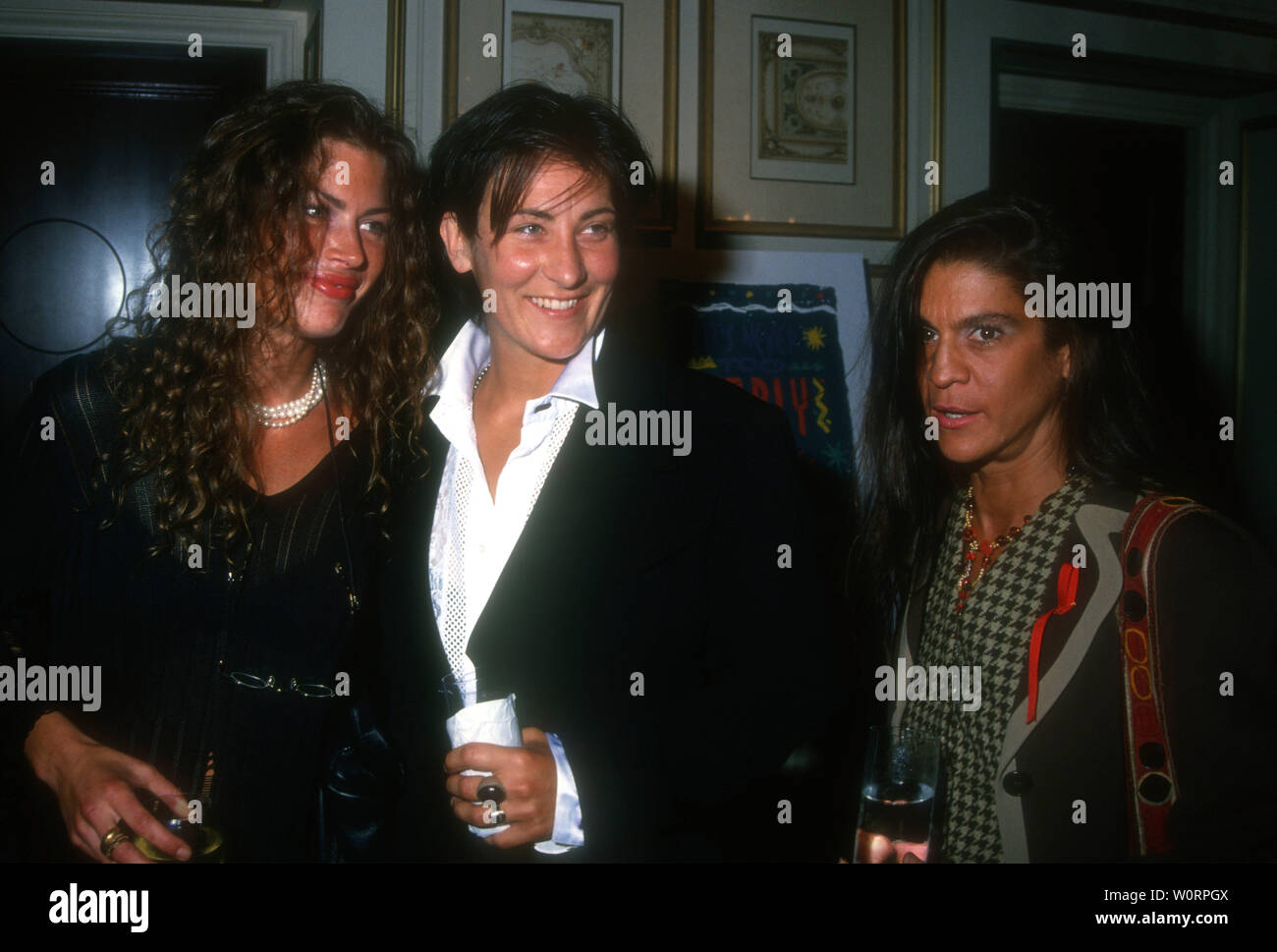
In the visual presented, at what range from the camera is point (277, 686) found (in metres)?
1.06

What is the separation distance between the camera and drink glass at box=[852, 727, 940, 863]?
95 centimetres

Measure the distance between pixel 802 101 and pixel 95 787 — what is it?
1865 millimetres

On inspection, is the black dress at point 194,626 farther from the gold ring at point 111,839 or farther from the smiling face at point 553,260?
the smiling face at point 553,260

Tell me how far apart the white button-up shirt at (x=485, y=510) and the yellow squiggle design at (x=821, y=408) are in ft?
3.03

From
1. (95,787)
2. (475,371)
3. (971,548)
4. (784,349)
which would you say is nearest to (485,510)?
(475,371)

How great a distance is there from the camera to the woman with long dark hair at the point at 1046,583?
3.15ft

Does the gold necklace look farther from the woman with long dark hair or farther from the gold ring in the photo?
the gold ring

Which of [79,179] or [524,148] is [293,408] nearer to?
[524,148]

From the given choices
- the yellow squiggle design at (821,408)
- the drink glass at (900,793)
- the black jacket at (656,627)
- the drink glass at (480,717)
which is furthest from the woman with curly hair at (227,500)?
the yellow squiggle design at (821,408)

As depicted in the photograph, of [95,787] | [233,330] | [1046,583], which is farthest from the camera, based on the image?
[233,330]

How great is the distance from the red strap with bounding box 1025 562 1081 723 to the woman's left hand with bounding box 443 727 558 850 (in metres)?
0.59

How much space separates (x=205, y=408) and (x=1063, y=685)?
1.17 m

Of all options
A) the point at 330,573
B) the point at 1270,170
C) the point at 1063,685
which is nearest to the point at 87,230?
the point at 330,573
